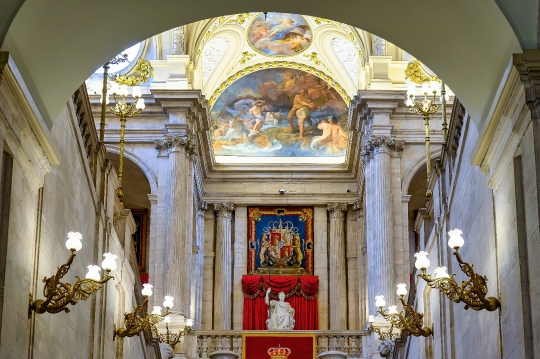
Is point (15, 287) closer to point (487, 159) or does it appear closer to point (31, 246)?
point (31, 246)

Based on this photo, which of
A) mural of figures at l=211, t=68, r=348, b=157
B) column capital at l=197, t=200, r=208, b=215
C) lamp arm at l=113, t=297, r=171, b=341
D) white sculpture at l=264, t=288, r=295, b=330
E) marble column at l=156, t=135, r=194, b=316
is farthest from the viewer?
mural of figures at l=211, t=68, r=348, b=157

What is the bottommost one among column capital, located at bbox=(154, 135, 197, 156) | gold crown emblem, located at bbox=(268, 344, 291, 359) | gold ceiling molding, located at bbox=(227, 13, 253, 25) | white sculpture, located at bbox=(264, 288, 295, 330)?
gold crown emblem, located at bbox=(268, 344, 291, 359)

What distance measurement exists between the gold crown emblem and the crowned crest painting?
7.74 metres

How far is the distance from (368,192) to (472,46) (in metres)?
19.6

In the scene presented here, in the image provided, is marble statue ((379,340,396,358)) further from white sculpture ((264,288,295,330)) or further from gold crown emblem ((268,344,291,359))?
white sculpture ((264,288,295,330))

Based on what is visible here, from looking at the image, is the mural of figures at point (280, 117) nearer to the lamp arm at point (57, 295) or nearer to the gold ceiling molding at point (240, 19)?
the gold ceiling molding at point (240, 19)

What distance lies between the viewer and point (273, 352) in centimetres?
3134

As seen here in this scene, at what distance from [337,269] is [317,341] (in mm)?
6527

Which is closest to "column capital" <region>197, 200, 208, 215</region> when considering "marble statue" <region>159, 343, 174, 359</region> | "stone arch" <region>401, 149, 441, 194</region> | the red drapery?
the red drapery

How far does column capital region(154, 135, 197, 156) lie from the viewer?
32781mm

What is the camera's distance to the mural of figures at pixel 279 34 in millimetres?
37406

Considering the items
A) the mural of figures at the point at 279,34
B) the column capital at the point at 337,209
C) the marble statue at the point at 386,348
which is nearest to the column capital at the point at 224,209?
the column capital at the point at 337,209

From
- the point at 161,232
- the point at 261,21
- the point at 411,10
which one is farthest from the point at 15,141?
the point at 261,21

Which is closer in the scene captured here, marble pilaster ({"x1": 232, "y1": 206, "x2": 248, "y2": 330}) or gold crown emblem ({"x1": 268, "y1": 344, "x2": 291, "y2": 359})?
gold crown emblem ({"x1": 268, "y1": 344, "x2": 291, "y2": 359})
